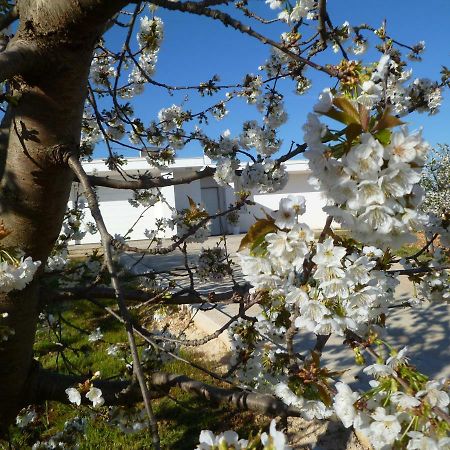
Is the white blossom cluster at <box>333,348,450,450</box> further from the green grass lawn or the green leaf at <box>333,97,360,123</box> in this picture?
the green grass lawn

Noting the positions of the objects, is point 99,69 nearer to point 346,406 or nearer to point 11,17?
point 11,17

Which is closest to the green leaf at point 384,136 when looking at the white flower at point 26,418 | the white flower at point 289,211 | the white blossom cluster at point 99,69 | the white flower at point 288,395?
the white flower at point 289,211

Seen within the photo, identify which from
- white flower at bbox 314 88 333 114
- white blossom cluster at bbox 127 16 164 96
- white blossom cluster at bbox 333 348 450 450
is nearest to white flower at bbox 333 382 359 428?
white blossom cluster at bbox 333 348 450 450

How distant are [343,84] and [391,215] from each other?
32 cm

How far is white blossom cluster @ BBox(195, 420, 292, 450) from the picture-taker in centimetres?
79

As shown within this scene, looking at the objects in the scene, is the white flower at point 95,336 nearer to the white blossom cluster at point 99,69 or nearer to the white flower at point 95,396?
the white flower at point 95,396

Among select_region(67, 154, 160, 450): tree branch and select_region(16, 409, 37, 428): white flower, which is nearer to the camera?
select_region(67, 154, 160, 450): tree branch

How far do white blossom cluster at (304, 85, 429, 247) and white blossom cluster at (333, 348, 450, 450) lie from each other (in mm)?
331

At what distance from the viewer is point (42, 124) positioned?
4.71 feet

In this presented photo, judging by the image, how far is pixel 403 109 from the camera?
2641 millimetres

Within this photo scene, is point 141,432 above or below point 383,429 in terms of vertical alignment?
below

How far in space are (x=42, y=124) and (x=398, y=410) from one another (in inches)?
54.0

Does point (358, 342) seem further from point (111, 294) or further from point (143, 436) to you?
point (143, 436)

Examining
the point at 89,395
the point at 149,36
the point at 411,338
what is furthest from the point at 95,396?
the point at 411,338
